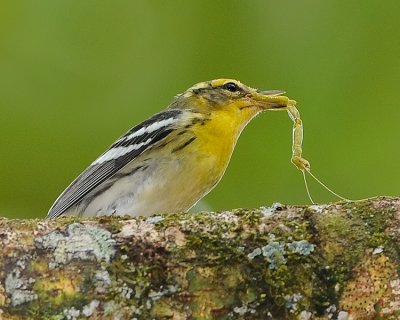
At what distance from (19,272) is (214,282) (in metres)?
0.42

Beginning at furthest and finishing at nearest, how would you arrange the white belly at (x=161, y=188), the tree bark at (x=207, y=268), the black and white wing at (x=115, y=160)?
the black and white wing at (x=115, y=160) → the white belly at (x=161, y=188) → the tree bark at (x=207, y=268)

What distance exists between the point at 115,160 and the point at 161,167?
232 mm

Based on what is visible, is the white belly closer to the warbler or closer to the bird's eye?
the warbler

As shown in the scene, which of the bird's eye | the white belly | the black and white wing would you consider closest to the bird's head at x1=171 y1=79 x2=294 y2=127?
the bird's eye

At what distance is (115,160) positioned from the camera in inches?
155

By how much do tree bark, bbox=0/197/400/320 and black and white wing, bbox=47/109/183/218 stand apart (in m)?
1.88

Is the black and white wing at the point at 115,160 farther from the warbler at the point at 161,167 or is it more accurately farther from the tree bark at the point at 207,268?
the tree bark at the point at 207,268

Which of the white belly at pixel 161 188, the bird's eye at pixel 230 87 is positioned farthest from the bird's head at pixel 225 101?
the white belly at pixel 161 188

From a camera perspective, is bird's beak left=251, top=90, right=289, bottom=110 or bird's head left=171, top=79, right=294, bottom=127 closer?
bird's beak left=251, top=90, right=289, bottom=110

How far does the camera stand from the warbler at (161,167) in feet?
12.4

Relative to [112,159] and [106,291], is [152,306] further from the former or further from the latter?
[112,159]

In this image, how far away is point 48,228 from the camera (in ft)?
6.45

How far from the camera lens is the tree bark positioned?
184cm

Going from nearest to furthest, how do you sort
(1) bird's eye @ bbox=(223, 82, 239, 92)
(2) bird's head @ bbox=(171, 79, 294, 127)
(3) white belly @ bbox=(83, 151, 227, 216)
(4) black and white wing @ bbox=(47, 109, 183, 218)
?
(3) white belly @ bbox=(83, 151, 227, 216) < (4) black and white wing @ bbox=(47, 109, 183, 218) < (2) bird's head @ bbox=(171, 79, 294, 127) < (1) bird's eye @ bbox=(223, 82, 239, 92)
